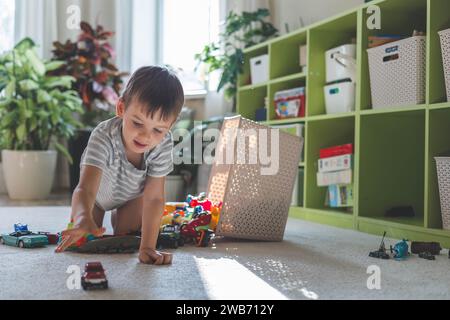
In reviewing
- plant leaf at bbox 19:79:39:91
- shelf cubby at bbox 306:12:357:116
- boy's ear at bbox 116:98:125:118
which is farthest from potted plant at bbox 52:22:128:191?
boy's ear at bbox 116:98:125:118

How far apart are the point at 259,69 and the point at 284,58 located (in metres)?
0.20

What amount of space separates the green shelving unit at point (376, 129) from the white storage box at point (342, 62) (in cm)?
9

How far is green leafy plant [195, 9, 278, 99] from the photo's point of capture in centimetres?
351

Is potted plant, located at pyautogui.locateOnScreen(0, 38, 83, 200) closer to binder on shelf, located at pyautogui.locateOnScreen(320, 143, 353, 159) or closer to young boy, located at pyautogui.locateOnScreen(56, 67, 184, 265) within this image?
binder on shelf, located at pyautogui.locateOnScreen(320, 143, 353, 159)

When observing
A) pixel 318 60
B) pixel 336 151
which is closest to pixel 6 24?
pixel 318 60

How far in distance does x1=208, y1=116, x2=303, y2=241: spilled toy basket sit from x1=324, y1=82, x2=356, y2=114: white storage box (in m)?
0.63

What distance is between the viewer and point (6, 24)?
4219mm

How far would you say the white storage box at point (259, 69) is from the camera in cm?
325

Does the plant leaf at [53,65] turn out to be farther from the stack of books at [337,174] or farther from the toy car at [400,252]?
the toy car at [400,252]

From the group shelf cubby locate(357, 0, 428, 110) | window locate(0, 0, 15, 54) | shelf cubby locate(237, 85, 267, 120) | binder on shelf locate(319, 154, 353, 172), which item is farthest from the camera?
window locate(0, 0, 15, 54)

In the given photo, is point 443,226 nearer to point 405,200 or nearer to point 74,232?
point 405,200

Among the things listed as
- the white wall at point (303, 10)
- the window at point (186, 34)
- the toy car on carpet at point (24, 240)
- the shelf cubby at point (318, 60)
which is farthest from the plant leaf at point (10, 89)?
the toy car on carpet at point (24, 240)

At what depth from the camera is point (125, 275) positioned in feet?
4.25

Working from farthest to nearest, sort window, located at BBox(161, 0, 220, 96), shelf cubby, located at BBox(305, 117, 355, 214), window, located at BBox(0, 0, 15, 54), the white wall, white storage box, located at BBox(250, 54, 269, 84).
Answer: window, located at BBox(161, 0, 220, 96) → window, located at BBox(0, 0, 15, 54) → white storage box, located at BBox(250, 54, 269, 84) → the white wall → shelf cubby, located at BBox(305, 117, 355, 214)
